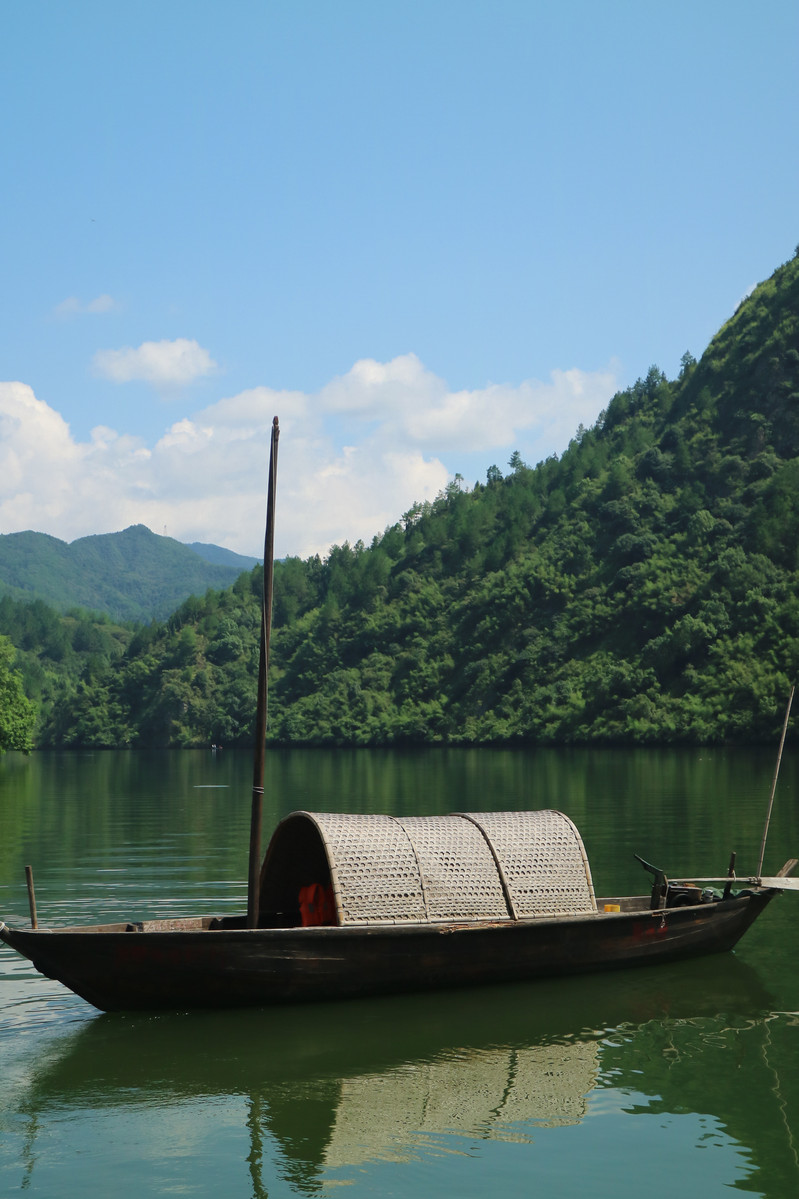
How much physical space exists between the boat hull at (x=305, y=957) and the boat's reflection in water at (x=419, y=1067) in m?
0.32

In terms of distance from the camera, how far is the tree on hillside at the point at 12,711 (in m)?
87.8

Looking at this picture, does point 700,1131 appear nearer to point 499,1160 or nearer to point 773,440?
point 499,1160

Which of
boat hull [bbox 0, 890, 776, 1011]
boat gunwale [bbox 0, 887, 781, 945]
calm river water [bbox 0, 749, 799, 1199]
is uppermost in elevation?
boat gunwale [bbox 0, 887, 781, 945]

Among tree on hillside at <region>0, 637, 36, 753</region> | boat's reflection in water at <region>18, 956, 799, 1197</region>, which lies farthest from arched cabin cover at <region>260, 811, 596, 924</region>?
tree on hillside at <region>0, 637, 36, 753</region>

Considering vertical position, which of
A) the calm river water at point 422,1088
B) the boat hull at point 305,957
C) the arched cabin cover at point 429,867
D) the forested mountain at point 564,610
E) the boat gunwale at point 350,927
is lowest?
the calm river water at point 422,1088

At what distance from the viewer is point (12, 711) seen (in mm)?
88938

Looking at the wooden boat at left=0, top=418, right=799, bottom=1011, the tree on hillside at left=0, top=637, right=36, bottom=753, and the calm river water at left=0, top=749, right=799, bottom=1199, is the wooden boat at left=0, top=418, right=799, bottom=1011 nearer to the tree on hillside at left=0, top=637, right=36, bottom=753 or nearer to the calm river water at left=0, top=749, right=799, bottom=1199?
the calm river water at left=0, top=749, right=799, bottom=1199

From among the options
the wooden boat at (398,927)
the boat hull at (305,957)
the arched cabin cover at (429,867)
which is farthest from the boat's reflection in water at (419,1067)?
the arched cabin cover at (429,867)

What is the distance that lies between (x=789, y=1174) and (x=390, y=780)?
56.9 meters

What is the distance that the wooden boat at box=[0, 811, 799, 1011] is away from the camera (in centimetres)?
1683

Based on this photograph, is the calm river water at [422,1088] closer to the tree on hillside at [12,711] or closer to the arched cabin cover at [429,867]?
the arched cabin cover at [429,867]

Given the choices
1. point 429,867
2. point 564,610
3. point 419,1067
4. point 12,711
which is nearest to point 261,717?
point 429,867

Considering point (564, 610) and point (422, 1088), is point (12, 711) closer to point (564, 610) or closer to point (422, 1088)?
point (564, 610)

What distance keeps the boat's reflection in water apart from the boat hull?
324mm
